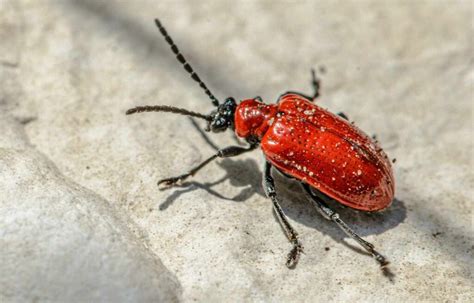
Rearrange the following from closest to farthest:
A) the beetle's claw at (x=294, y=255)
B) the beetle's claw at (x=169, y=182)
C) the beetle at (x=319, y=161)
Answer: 1. the beetle's claw at (x=294, y=255)
2. the beetle at (x=319, y=161)
3. the beetle's claw at (x=169, y=182)

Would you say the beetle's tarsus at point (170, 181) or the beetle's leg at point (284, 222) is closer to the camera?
the beetle's leg at point (284, 222)

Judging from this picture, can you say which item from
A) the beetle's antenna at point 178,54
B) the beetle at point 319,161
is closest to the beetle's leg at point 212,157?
the beetle at point 319,161

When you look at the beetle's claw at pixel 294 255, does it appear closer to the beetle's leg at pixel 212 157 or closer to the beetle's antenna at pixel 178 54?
the beetle's leg at pixel 212 157

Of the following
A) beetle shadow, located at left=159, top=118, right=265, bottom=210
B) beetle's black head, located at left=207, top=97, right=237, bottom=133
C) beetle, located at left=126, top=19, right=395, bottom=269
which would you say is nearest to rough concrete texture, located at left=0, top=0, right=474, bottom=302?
beetle shadow, located at left=159, top=118, right=265, bottom=210

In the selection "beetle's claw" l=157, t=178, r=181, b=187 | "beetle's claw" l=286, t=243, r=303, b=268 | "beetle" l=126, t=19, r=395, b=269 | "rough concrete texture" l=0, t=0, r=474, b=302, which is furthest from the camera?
"beetle's claw" l=157, t=178, r=181, b=187

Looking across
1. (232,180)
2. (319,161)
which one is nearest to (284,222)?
(319,161)

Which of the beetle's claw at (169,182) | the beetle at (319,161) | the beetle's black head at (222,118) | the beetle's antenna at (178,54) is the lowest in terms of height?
the beetle's claw at (169,182)

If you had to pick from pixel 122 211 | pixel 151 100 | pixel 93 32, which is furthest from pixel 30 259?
pixel 93 32

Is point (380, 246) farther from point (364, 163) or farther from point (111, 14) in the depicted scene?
point (111, 14)

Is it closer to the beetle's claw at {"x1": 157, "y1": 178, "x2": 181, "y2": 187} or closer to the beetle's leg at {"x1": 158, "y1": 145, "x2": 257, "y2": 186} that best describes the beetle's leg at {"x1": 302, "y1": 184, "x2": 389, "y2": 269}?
the beetle's leg at {"x1": 158, "y1": 145, "x2": 257, "y2": 186}
